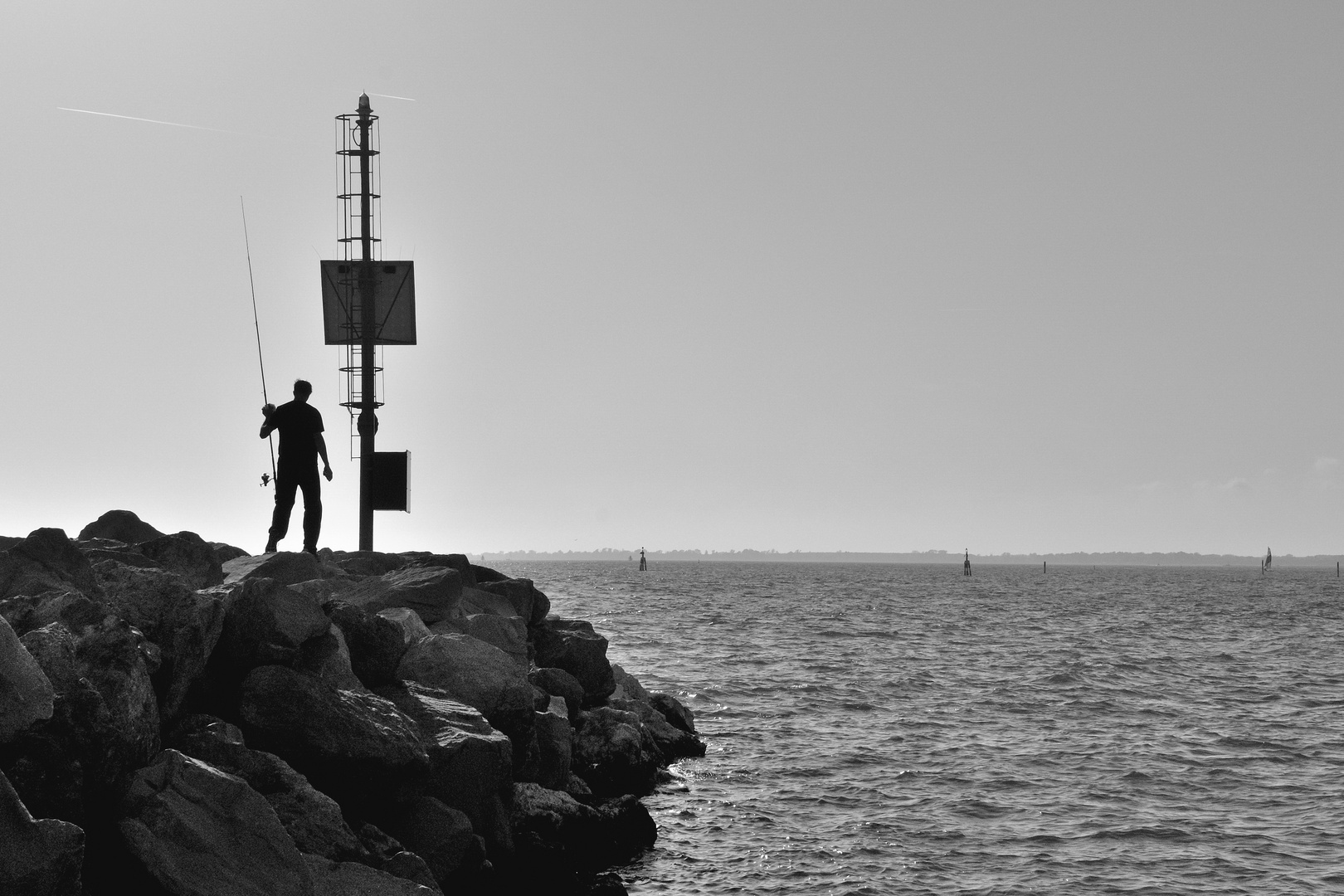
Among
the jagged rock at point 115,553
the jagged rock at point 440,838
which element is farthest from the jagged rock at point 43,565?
the jagged rock at point 440,838

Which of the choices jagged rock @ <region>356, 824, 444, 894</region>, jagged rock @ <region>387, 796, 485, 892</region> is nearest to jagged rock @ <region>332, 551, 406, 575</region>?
jagged rock @ <region>387, 796, 485, 892</region>

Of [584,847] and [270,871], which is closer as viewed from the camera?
[270,871]

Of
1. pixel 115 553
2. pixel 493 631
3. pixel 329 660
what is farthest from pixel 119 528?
pixel 329 660

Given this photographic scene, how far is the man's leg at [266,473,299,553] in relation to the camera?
13.5 meters

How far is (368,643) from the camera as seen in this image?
10336 millimetres

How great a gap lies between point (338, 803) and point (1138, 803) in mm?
9595

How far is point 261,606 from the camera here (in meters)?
8.89

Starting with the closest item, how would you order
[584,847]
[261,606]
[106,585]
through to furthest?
[106,585] → [261,606] → [584,847]

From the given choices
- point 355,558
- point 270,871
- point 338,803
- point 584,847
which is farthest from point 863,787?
point 270,871

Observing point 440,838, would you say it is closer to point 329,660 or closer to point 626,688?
point 329,660

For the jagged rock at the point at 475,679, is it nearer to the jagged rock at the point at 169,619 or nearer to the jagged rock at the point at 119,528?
the jagged rock at the point at 169,619

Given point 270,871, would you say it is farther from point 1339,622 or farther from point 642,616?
point 1339,622

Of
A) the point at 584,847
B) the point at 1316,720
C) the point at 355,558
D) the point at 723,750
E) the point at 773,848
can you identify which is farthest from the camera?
the point at 1316,720

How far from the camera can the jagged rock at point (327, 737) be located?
8.27m
